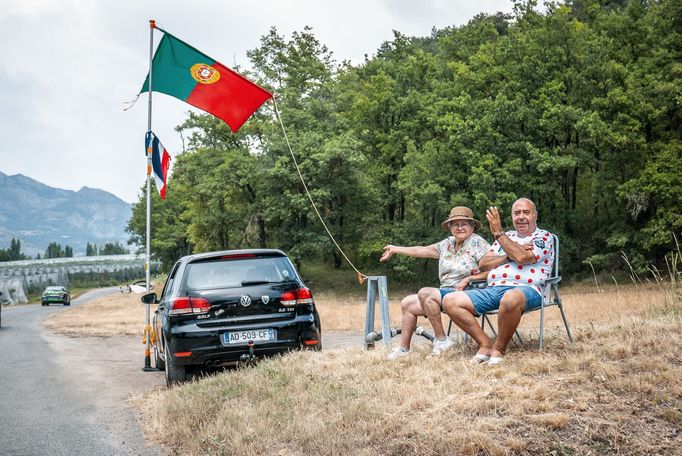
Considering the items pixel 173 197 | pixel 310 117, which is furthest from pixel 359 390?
pixel 173 197

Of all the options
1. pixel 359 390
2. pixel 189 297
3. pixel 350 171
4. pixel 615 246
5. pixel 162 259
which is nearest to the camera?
pixel 359 390

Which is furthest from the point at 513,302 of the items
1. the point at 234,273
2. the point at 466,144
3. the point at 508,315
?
the point at 466,144

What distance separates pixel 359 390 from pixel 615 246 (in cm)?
3453

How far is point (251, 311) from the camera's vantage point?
7996 millimetres

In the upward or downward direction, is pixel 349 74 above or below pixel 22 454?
above

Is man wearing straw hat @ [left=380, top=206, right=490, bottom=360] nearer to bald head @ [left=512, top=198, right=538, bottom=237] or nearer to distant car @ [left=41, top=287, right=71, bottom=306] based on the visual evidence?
bald head @ [left=512, top=198, right=538, bottom=237]

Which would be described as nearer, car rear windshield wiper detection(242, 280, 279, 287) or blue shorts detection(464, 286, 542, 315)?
blue shorts detection(464, 286, 542, 315)

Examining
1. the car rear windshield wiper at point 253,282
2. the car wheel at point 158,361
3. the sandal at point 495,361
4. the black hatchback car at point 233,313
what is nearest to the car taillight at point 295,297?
the black hatchback car at point 233,313

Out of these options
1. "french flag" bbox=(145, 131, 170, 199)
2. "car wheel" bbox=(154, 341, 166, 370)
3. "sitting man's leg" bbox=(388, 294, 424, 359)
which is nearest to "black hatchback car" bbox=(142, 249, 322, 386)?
"sitting man's leg" bbox=(388, 294, 424, 359)

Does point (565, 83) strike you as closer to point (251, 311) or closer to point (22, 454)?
point (251, 311)

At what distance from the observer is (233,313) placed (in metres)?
7.94

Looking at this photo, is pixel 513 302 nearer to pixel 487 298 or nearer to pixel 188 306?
pixel 487 298

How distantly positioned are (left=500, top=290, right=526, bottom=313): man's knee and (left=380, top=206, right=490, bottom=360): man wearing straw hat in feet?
3.09

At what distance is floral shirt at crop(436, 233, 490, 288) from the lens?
7570mm
